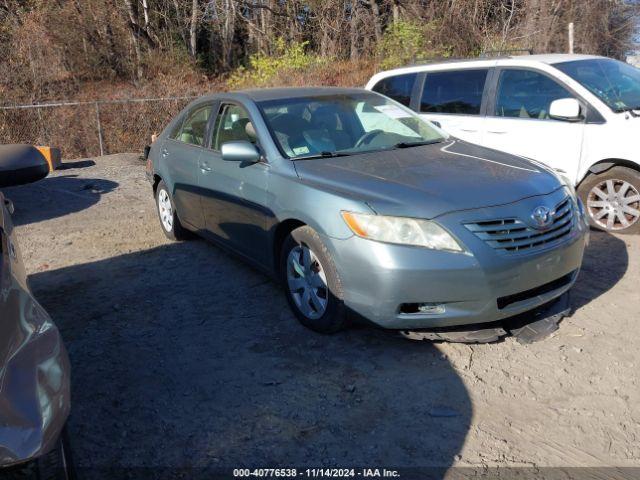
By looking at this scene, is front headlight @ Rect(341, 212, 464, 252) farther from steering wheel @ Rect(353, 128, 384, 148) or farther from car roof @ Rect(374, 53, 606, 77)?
car roof @ Rect(374, 53, 606, 77)

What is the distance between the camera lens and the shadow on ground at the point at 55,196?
27.4 ft

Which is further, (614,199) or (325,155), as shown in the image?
(614,199)

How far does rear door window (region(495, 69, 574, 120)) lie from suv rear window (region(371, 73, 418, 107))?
1285 mm

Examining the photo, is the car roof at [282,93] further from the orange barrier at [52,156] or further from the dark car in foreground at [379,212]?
the orange barrier at [52,156]

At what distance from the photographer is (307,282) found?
4133 mm

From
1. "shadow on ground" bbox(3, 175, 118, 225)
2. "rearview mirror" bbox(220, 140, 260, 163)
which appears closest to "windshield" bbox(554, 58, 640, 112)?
"rearview mirror" bbox(220, 140, 260, 163)

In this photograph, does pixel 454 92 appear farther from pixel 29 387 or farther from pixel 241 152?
pixel 29 387

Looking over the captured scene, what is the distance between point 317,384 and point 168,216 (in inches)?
141

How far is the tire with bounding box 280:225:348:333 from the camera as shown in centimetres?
384

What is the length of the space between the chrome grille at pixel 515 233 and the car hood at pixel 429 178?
5.3 inches

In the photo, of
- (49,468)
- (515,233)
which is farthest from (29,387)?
(515,233)

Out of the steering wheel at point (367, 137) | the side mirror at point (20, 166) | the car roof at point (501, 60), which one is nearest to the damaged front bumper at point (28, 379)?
the side mirror at point (20, 166)

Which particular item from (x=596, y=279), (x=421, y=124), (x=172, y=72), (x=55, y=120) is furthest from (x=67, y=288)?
(x=172, y=72)

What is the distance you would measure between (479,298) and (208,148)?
292cm
